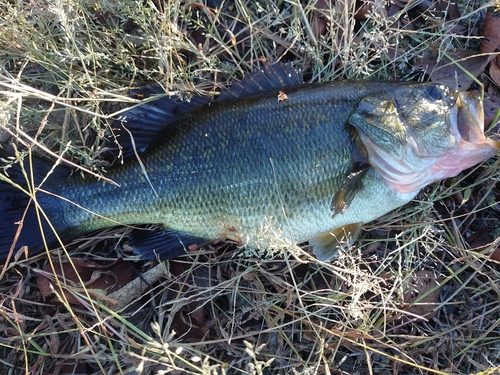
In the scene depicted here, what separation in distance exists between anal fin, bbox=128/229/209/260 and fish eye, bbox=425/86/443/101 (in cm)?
154

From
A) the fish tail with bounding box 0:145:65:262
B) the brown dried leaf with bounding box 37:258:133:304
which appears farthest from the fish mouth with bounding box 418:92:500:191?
the fish tail with bounding box 0:145:65:262

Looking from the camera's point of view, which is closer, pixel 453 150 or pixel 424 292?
pixel 453 150

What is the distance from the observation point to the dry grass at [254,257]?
2.63m

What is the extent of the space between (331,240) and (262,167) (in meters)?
0.63

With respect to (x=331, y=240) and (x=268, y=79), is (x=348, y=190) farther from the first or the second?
(x=268, y=79)

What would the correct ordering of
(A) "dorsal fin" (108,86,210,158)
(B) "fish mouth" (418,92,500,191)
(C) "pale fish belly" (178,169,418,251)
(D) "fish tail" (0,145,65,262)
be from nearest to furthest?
(B) "fish mouth" (418,92,500,191) < (C) "pale fish belly" (178,169,418,251) < (D) "fish tail" (0,145,65,262) < (A) "dorsal fin" (108,86,210,158)

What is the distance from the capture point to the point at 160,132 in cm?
266

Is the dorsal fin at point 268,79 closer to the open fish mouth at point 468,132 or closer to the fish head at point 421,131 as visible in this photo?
the fish head at point 421,131

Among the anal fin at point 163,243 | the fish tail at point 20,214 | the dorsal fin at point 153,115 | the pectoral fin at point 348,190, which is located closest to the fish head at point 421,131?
the pectoral fin at point 348,190

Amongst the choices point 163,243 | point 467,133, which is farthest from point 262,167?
point 467,133

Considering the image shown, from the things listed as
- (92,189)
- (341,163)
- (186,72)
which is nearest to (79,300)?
(92,189)

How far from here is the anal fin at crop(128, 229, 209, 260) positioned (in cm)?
263

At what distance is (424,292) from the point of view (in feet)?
8.89

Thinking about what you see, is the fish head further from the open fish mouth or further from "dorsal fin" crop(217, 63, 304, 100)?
"dorsal fin" crop(217, 63, 304, 100)
